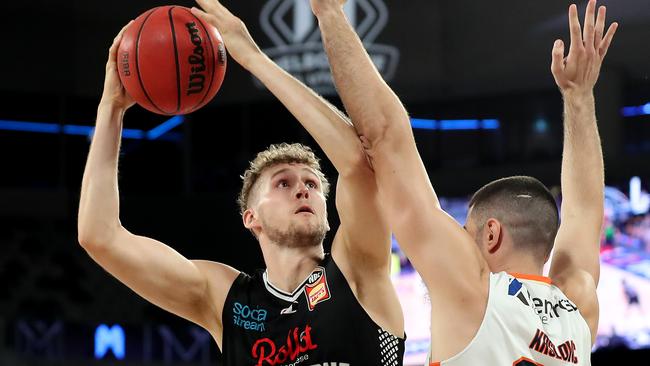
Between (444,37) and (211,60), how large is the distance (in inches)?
359

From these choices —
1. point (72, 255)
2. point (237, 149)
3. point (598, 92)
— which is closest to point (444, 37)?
point (598, 92)

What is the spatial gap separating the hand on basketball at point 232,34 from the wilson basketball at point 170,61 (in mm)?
219

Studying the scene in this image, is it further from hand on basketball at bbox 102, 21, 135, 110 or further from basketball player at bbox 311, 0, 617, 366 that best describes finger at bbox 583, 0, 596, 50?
hand on basketball at bbox 102, 21, 135, 110

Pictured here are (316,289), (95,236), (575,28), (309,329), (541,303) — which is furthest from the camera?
(95,236)

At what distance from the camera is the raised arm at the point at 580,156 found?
3.02 m

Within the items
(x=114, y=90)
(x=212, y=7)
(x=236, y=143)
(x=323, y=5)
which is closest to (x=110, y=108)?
(x=114, y=90)

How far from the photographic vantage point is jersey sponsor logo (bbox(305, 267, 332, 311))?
3.42 m

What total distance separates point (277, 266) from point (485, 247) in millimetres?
1244

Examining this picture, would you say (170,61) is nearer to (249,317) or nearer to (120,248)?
(120,248)

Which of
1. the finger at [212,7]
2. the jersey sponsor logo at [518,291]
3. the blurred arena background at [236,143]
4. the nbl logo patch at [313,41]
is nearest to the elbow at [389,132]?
the jersey sponsor logo at [518,291]

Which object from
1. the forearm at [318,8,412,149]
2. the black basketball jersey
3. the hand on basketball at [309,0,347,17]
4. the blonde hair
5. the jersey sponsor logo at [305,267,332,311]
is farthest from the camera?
the blonde hair

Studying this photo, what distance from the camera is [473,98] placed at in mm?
12039

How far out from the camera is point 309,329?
→ 11.0ft

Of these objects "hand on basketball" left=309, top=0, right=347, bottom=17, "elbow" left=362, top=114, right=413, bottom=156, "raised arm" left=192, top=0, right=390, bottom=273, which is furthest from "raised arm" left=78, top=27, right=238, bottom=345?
"elbow" left=362, top=114, right=413, bottom=156
